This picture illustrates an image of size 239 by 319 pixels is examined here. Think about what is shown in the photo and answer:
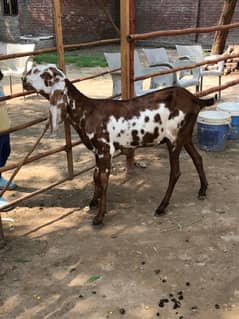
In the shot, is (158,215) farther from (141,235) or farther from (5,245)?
(5,245)

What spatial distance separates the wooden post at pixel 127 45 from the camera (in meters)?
3.95

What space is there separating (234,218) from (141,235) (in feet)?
2.70

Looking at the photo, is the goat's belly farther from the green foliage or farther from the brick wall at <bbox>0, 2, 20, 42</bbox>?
the brick wall at <bbox>0, 2, 20, 42</bbox>

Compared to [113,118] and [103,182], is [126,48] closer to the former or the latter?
[113,118]

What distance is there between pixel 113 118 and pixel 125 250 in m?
1.01

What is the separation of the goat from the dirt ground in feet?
1.16

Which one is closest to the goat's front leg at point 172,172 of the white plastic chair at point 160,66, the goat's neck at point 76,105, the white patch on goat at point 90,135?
the white patch on goat at point 90,135

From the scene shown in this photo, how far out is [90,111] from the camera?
339 centimetres

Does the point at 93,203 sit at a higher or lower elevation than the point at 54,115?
lower

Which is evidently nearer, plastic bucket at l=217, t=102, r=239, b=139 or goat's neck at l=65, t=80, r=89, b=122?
goat's neck at l=65, t=80, r=89, b=122

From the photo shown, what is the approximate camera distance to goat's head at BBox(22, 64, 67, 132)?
3182 millimetres

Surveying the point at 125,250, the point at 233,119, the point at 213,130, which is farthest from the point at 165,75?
the point at 125,250

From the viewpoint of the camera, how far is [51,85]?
3.22 meters

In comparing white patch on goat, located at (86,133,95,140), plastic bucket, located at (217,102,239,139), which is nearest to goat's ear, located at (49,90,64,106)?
white patch on goat, located at (86,133,95,140)
